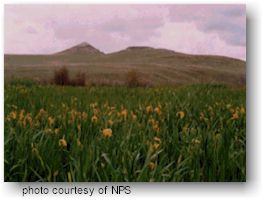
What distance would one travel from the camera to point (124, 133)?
196 centimetres

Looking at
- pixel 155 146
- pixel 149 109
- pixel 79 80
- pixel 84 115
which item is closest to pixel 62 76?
pixel 79 80

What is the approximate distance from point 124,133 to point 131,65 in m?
0.39

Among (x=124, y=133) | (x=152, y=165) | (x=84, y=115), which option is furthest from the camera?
(x=84, y=115)

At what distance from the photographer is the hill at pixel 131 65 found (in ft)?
6.91

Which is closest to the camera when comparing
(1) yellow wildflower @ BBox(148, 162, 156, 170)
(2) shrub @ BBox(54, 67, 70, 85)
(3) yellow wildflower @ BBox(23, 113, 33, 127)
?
(1) yellow wildflower @ BBox(148, 162, 156, 170)

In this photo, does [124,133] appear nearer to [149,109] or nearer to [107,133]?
[107,133]

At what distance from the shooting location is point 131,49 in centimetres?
213

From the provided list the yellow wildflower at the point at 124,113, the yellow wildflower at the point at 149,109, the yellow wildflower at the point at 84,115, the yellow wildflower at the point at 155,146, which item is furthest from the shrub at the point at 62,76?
the yellow wildflower at the point at 155,146

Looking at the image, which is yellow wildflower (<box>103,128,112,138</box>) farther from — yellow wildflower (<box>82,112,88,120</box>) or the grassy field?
yellow wildflower (<box>82,112,88,120</box>)

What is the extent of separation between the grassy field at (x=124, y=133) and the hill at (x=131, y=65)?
5cm

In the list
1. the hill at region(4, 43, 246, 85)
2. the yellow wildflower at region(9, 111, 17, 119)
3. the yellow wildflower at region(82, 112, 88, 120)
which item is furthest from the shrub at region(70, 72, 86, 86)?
the yellow wildflower at region(9, 111, 17, 119)

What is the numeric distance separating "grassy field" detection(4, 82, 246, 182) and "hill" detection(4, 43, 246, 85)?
2.0 inches

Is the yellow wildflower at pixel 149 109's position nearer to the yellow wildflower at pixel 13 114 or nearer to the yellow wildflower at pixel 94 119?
the yellow wildflower at pixel 94 119

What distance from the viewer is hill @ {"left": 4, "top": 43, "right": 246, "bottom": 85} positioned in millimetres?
2107
